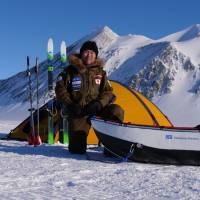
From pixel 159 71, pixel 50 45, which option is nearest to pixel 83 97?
pixel 50 45

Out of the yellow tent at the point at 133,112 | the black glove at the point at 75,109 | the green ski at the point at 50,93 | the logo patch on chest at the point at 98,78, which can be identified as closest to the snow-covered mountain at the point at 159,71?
the yellow tent at the point at 133,112

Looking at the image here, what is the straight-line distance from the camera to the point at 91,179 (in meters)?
5.02

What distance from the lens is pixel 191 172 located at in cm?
549

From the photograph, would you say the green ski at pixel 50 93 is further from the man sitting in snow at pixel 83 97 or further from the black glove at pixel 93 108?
the black glove at pixel 93 108

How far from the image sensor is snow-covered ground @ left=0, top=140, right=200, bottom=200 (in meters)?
4.33

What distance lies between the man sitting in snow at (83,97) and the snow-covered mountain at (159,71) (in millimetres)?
56216

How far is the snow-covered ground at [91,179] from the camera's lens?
4.33 metres

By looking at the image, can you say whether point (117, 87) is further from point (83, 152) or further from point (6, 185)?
point (6, 185)

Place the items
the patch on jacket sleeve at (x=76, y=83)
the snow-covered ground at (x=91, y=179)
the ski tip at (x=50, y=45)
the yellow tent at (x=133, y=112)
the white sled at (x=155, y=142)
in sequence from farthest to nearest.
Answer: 1. the ski tip at (x=50, y=45)
2. the yellow tent at (x=133, y=112)
3. the patch on jacket sleeve at (x=76, y=83)
4. the white sled at (x=155, y=142)
5. the snow-covered ground at (x=91, y=179)

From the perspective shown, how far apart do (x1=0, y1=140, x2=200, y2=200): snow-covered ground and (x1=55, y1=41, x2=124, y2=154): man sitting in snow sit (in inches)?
30.5

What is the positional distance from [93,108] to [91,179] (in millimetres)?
2478

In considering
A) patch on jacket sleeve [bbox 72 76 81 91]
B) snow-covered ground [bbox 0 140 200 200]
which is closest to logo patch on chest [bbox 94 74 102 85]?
patch on jacket sleeve [bbox 72 76 81 91]

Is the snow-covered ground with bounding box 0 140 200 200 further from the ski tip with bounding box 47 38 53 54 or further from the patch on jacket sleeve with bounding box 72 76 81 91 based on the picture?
the ski tip with bounding box 47 38 53 54

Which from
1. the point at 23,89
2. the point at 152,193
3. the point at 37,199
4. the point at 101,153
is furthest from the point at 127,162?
the point at 23,89
